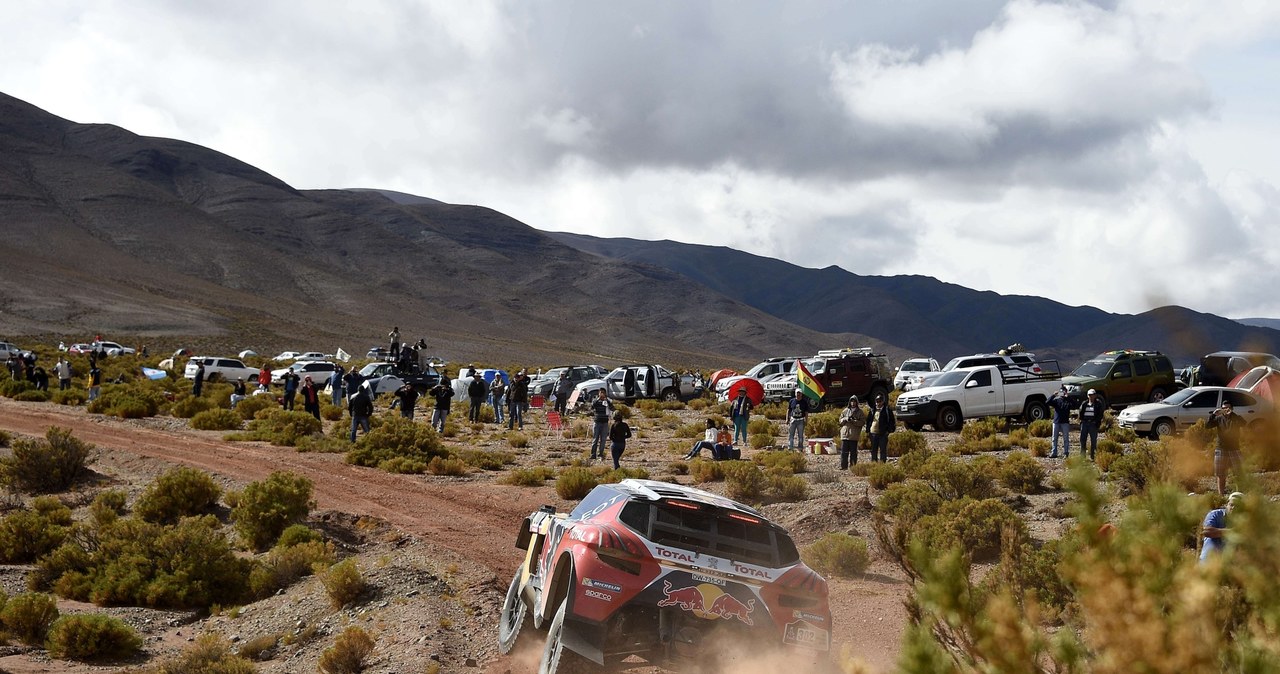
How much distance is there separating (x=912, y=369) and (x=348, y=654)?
35.3 metres

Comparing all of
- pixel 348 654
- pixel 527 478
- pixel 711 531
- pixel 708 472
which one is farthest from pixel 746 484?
pixel 711 531

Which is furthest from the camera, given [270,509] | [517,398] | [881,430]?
[517,398]

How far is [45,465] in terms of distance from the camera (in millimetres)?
19406

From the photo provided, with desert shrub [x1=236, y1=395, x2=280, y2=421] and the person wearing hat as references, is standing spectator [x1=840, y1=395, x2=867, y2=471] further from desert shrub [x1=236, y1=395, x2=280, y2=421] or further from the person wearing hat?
desert shrub [x1=236, y1=395, x2=280, y2=421]

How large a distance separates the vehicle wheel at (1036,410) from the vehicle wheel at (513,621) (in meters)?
21.6

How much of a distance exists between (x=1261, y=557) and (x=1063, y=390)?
19.4m

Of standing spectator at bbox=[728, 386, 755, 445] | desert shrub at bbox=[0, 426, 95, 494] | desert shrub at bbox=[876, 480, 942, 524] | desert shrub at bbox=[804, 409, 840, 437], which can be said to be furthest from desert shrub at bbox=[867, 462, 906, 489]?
desert shrub at bbox=[0, 426, 95, 494]

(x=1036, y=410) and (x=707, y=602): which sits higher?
(x=1036, y=410)

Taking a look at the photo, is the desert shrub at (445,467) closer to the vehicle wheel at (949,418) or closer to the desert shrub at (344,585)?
the desert shrub at (344,585)

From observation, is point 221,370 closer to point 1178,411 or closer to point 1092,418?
point 1092,418

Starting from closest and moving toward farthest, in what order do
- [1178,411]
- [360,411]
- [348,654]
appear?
[348,654]
[1178,411]
[360,411]

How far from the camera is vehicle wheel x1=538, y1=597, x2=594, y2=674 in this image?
22.3ft

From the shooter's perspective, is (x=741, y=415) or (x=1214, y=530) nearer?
(x=1214, y=530)

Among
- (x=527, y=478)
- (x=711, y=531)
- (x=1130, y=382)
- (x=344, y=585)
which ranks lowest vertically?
(x=344, y=585)
